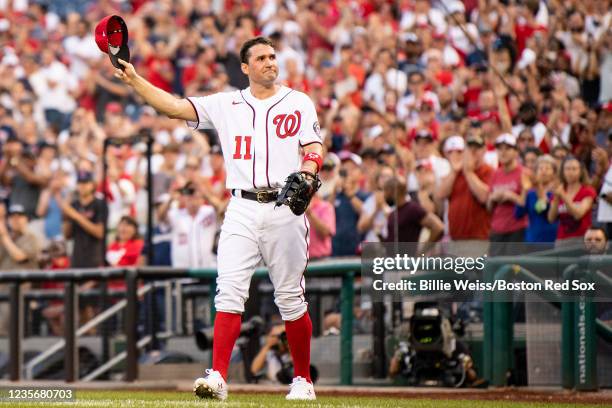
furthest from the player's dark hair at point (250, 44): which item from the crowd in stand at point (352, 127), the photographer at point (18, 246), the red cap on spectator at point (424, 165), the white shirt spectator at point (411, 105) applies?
the photographer at point (18, 246)

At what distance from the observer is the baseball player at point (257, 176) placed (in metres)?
7.49

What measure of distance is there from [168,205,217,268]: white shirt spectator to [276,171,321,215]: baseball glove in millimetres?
5091

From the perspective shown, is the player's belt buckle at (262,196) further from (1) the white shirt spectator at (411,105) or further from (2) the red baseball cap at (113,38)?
(1) the white shirt spectator at (411,105)

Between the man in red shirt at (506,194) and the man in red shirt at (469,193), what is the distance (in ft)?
0.46

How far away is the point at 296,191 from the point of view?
716 centimetres

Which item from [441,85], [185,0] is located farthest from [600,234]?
[185,0]

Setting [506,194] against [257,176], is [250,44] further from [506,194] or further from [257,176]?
[506,194]

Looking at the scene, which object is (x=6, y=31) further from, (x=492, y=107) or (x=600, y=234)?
(x=600, y=234)

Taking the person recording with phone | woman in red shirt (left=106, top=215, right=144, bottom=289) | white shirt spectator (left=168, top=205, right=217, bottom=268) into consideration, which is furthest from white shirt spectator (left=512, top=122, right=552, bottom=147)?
woman in red shirt (left=106, top=215, right=144, bottom=289)

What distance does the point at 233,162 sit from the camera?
7.58 m

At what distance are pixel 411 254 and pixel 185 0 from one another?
1101cm

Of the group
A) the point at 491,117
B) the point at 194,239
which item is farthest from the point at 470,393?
the point at 194,239

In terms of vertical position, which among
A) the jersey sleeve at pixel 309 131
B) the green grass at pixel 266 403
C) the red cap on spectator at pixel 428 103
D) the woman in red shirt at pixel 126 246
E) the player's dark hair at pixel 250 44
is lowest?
the green grass at pixel 266 403

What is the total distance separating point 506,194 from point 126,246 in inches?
152
